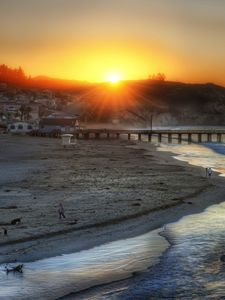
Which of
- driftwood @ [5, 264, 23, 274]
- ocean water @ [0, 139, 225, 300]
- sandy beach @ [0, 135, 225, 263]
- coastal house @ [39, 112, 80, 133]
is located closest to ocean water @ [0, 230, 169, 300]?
ocean water @ [0, 139, 225, 300]

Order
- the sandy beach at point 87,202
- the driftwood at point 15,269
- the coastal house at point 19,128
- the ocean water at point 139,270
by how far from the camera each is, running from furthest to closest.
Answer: the coastal house at point 19,128 < the sandy beach at point 87,202 < the driftwood at point 15,269 < the ocean water at point 139,270

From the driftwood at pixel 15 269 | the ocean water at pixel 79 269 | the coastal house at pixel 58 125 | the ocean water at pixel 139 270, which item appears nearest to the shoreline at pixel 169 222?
the ocean water at pixel 139 270

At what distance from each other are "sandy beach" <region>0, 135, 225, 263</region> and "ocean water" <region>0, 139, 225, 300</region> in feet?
3.20

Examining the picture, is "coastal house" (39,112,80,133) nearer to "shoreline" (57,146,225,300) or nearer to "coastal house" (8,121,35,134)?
"coastal house" (8,121,35,134)

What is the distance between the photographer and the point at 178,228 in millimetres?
20422

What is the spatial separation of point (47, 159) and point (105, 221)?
30104mm

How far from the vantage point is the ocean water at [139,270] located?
42.5 feet

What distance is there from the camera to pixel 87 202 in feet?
79.5

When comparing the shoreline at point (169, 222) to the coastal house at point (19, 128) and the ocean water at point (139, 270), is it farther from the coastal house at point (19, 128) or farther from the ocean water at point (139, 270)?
the coastal house at point (19, 128)

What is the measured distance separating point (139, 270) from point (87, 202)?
9.61 m

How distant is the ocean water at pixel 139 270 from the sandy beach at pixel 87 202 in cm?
97

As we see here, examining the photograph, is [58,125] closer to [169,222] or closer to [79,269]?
[169,222]

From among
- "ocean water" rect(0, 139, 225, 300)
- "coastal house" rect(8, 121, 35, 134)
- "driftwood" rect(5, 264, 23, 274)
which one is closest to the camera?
"ocean water" rect(0, 139, 225, 300)

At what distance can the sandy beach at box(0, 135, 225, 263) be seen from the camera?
17.5 m
